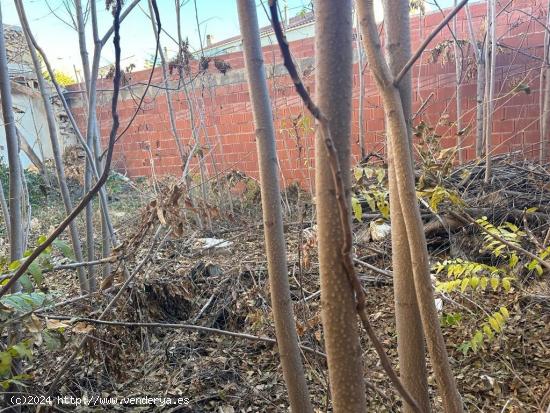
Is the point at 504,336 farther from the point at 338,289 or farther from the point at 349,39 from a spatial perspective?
the point at 349,39

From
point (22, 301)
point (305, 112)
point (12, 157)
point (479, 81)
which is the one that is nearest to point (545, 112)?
point (479, 81)

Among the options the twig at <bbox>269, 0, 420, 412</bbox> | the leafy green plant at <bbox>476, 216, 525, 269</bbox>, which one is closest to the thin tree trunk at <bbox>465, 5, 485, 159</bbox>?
the leafy green plant at <bbox>476, 216, 525, 269</bbox>

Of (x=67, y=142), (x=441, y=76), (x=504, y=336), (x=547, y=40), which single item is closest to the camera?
(x=504, y=336)

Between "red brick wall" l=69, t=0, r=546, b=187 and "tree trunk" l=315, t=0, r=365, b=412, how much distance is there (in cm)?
230

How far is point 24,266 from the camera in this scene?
3.54 feet

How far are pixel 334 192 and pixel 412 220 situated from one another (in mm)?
305

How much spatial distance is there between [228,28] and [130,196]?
10.9 feet

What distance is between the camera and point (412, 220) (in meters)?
0.88

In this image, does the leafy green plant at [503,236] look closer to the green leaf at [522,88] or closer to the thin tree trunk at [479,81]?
the green leaf at [522,88]

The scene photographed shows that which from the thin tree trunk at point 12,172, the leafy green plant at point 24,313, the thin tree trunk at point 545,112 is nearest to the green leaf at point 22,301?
the leafy green plant at point 24,313

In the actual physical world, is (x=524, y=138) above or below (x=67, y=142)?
below

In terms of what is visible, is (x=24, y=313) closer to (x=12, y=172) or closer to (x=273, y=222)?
(x=12, y=172)

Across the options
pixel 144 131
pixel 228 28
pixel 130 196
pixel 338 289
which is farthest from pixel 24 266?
pixel 144 131

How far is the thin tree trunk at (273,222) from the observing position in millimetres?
1064
